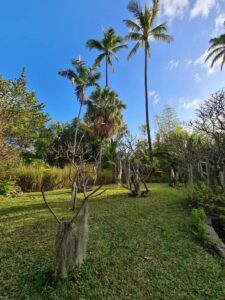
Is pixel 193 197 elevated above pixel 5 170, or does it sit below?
below

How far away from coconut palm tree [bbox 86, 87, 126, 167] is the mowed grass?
34.7ft

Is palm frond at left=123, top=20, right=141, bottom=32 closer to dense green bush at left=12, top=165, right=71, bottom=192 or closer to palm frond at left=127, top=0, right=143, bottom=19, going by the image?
palm frond at left=127, top=0, right=143, bottom=19

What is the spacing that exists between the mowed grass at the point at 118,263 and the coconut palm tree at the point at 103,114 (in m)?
10.6

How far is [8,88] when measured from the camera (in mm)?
8203

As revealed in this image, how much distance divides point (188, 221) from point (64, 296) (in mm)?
3147

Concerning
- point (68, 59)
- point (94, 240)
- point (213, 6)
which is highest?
point (68, 59)

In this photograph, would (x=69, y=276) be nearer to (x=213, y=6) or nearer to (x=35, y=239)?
(x=35, y=239)

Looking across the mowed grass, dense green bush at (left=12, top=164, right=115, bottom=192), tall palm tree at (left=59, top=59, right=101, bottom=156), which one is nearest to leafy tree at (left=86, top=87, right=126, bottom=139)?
tall palm tree at (left=59, top=59, right=101, bottom=156)

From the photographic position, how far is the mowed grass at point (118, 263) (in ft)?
7.06

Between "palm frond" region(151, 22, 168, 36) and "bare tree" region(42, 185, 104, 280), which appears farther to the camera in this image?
"palm frond" region(151, 22, 168, 36)

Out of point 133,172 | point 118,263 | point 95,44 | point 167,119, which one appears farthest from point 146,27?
point 118,263

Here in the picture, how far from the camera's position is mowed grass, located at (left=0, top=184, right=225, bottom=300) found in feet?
7.06

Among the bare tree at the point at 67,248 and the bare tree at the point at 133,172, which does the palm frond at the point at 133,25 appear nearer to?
the bare tree at the point at 133,172

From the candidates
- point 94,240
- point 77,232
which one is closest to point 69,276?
point 77,232
